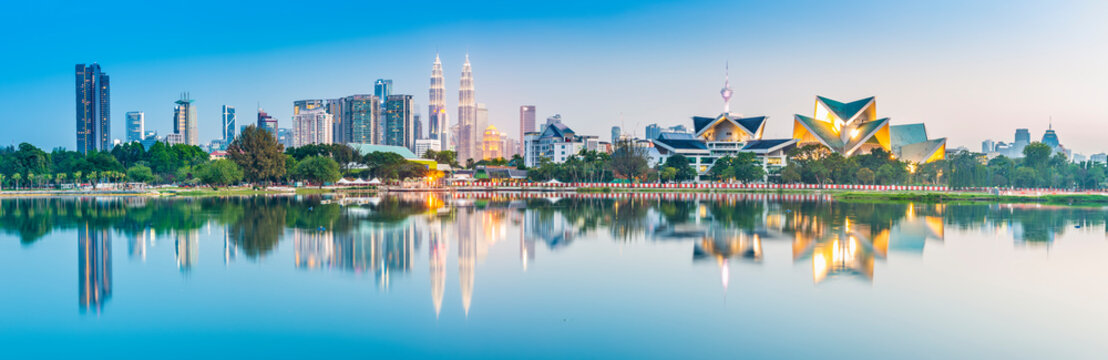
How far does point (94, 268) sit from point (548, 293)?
11.0 metres

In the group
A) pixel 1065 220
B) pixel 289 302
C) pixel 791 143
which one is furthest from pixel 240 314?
pixel 791 143

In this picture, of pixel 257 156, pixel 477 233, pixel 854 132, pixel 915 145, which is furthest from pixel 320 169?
pixel 915 145

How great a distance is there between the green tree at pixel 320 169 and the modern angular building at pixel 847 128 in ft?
211

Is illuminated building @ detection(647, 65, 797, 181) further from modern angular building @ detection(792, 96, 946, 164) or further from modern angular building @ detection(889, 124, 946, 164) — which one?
modern angular building @ detection(889, 124, 946, 164)

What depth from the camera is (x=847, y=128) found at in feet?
332

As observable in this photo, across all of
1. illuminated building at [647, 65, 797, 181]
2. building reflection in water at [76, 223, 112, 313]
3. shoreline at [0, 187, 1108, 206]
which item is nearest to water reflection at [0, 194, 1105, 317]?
building reflection in water at [76, 223, 112, 313]

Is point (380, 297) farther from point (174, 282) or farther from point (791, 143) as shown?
point (791, 143)

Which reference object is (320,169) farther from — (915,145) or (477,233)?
(915,145)

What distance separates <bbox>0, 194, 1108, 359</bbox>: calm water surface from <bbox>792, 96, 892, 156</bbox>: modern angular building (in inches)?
2996

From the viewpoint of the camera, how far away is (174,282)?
563 inches

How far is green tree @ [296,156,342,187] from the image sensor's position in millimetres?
69312

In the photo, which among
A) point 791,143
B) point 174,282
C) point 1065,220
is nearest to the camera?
point 174,282

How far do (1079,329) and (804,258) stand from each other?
7.06m

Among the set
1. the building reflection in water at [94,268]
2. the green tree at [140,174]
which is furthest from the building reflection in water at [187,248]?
the green tree at [140,174]
